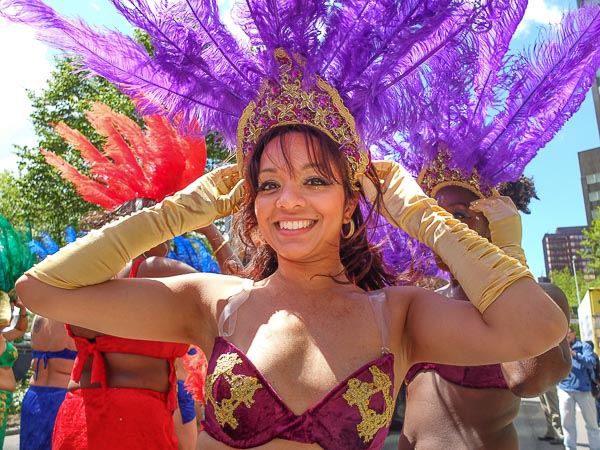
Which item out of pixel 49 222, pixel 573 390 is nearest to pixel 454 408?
pixel 573 390

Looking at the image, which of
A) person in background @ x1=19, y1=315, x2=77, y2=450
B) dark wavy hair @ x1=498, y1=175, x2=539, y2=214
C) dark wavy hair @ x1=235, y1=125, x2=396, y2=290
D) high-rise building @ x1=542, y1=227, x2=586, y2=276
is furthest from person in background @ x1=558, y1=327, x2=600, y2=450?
high-rise building @ x1=542, y1=227, x2=586, y2=276

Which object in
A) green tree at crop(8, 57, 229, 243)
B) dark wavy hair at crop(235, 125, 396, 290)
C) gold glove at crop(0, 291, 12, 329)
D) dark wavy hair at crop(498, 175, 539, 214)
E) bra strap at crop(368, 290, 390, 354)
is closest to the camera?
bra strap at crop(368, 290, 390, 354)

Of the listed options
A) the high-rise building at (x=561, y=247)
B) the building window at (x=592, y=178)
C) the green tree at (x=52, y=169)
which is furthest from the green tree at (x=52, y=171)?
the high-rise building at (x=561, y=247)

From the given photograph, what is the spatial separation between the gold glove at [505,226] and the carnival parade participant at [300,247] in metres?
0.24

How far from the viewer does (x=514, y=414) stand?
9.48ft

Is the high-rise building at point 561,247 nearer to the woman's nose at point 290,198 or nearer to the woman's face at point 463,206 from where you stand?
the woman's face at point 463,206

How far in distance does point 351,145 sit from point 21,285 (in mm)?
1230

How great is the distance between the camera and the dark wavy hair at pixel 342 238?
203 cm

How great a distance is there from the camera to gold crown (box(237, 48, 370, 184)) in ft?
6.81

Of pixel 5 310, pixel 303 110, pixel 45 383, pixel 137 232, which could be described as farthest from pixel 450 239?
pixel 45 383

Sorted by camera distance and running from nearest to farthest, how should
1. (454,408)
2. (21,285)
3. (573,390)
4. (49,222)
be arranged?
(21,285)
(454,408)
(573,390)
(49,222)

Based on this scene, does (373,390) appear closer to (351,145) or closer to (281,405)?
(281,405)

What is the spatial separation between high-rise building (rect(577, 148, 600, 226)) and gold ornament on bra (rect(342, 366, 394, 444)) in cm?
5972

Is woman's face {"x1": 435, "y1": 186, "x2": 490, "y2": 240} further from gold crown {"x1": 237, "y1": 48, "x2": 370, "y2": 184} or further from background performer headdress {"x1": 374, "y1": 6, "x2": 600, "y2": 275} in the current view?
gold crown {"x1": 237, "y1": 48, "x2": 370, "y2": 184}
